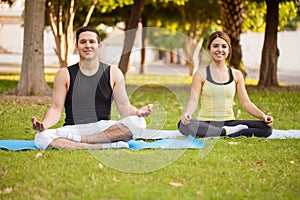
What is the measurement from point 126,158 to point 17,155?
1022mm

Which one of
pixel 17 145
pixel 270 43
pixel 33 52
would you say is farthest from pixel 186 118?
pixel 270 43

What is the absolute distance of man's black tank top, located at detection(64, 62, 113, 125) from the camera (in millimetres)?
6055

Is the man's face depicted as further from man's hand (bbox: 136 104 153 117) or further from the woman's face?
the woman's face

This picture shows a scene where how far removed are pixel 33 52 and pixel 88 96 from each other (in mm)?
5761

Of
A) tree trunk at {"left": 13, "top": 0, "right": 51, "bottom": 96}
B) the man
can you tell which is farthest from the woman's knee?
tree trunk at {"left": 13, "top": 0, "right": 51, "bottom": 96}

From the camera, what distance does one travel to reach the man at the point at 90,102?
585cm

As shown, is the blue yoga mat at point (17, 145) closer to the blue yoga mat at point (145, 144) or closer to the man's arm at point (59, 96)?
the blue yoga mat at point (145, 144)

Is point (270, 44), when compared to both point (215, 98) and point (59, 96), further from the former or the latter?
point (59, 96)

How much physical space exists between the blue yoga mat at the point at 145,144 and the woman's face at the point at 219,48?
3.62ft

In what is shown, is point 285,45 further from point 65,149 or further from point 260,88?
point 65,149

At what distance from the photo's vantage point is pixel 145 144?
6059mm

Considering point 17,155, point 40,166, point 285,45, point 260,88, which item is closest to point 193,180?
point 40,166

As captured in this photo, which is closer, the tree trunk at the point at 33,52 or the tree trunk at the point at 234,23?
the tree trunk at the point at 33,52

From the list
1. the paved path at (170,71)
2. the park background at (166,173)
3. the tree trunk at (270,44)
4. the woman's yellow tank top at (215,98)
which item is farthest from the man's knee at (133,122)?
the tree trunk at (270,44)
